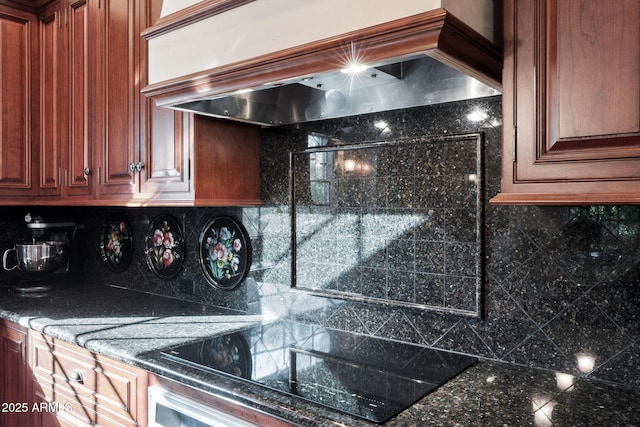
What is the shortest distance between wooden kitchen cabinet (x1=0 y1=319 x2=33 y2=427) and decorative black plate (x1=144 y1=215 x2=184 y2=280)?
0.62 meters

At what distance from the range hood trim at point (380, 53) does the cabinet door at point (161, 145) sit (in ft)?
1.33

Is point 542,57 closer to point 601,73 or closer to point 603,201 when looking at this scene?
point 601,73

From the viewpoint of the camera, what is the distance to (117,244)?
2.70 m

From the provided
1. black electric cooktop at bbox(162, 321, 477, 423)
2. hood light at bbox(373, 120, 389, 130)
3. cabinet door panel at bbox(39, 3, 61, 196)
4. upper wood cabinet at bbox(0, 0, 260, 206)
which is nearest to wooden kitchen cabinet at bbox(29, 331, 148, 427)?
black electric cooktop at bbox(162, 321, 477, 423)

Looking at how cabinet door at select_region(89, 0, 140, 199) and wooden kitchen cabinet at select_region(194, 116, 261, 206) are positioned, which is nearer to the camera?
wooden kitchen cabinet at select_region(194, 116, 261, 206)

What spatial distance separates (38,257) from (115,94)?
1.03 meters

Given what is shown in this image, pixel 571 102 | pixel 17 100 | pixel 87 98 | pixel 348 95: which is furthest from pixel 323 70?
pixel 17 100

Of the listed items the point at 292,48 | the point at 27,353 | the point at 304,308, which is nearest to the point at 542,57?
the point at 292,48

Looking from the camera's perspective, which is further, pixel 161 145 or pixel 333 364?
pixel 161 145

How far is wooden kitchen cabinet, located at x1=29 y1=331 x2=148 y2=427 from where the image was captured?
1585 mm

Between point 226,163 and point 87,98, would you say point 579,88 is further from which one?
point 87,98

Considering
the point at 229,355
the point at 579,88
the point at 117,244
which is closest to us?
the point at 579,88

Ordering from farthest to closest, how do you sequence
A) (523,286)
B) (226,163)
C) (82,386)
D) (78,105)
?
(78,105)
(226,163)
(82,386)
(523,286)

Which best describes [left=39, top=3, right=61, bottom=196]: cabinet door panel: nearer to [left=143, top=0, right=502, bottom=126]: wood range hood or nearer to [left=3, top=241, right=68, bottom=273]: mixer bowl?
[left=3, top=241, right=68, bottom=273]: mixer bowl
